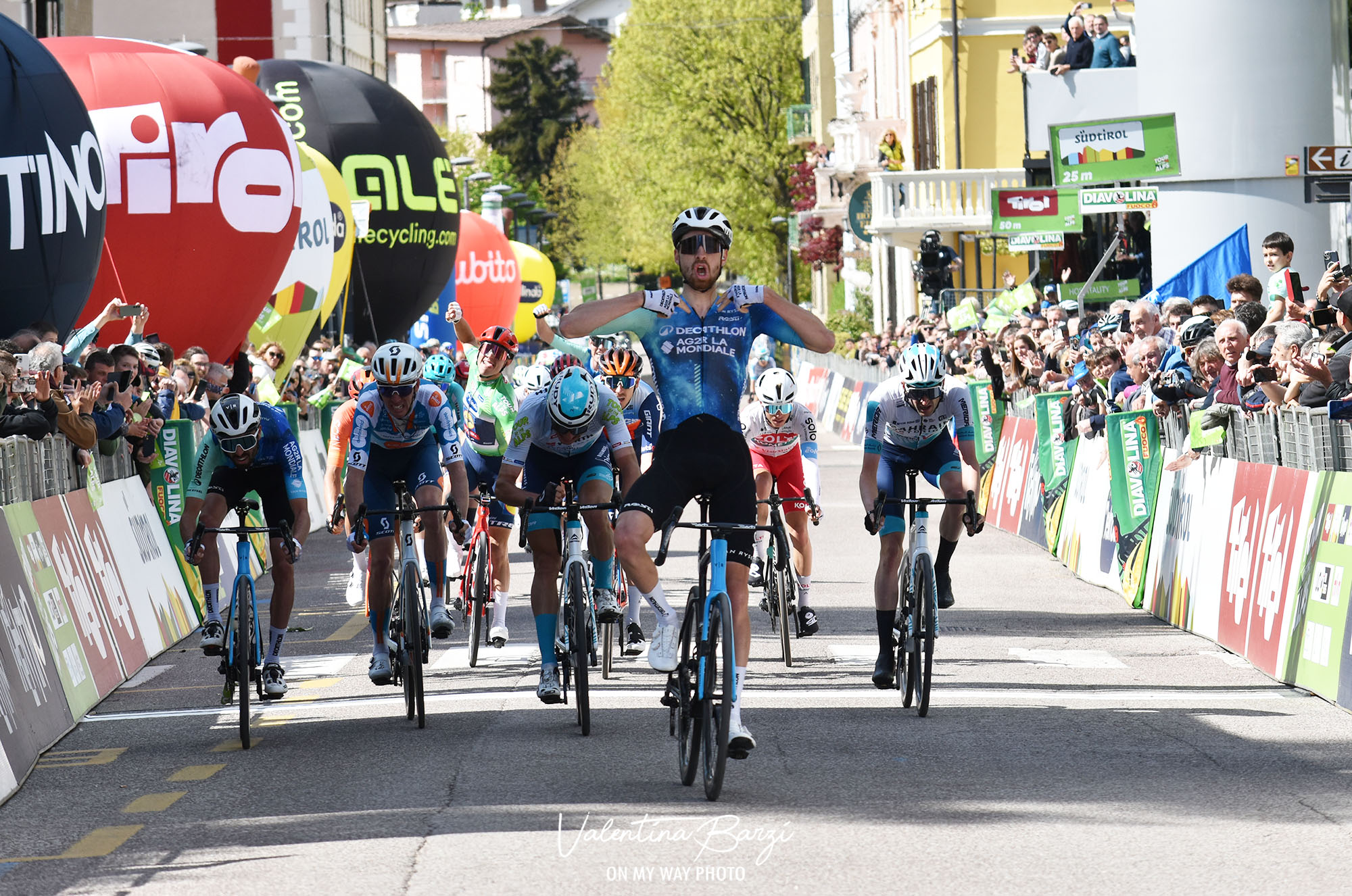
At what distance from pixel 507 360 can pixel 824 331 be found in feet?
17.8

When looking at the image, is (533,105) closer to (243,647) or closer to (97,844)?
(243,647)

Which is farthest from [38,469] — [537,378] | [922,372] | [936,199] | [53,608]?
[936,199]

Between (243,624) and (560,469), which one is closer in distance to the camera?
(243,624)

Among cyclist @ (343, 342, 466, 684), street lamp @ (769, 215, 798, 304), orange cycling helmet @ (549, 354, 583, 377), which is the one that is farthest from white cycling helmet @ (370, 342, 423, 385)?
street lamp @ (769, 215, 798, 304)

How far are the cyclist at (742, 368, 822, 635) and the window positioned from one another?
35596mm

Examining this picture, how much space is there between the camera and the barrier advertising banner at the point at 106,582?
12531 millimetres

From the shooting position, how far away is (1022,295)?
1115 inches

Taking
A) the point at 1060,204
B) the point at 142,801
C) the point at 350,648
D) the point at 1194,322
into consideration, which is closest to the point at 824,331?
the point at 142,801

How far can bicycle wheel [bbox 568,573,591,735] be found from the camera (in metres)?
9.77

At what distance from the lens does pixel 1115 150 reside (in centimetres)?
2377

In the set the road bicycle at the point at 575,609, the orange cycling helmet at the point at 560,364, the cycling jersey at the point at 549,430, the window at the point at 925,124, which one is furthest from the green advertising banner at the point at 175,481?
the window at the point at 925,124

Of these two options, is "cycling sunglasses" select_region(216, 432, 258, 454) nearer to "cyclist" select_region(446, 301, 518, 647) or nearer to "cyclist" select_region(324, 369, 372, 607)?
"cyclist" select_region(446, 301, 518, 647)

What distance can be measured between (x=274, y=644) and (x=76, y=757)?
147 centimetres

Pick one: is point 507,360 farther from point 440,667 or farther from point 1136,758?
point 1136,758
